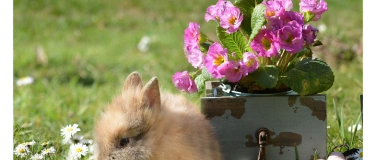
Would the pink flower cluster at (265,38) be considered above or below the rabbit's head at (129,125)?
above

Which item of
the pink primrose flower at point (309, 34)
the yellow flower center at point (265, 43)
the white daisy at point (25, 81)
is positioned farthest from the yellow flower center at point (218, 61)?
the white daisy at point (25, 81)

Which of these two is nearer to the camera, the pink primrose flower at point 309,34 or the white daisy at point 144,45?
the pink primrose flower at point 309,34

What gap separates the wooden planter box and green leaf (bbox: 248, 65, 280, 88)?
0.18m

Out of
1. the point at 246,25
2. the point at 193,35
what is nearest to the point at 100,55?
the point at 193,35

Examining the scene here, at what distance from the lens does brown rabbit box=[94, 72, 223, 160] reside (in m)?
2.73

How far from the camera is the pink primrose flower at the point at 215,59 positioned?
9.51ft

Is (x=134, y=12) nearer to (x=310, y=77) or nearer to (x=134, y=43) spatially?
(x=134, y=43)

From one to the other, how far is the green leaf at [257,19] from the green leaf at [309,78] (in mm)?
296

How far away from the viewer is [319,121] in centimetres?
314

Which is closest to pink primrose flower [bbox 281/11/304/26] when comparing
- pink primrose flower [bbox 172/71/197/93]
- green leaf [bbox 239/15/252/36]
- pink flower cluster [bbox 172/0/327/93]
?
pink flower cluster [bbox 172/0/327/93]

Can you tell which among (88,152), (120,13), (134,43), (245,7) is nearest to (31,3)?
(120,13)

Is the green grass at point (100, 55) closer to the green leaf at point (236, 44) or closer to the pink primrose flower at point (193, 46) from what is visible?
the pink primrose flower at point (193, 46)

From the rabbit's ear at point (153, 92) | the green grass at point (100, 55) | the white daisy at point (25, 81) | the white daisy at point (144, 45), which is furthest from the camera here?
the white daisy at point (144, 45)

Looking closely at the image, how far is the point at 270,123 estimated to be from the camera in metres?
3.13
